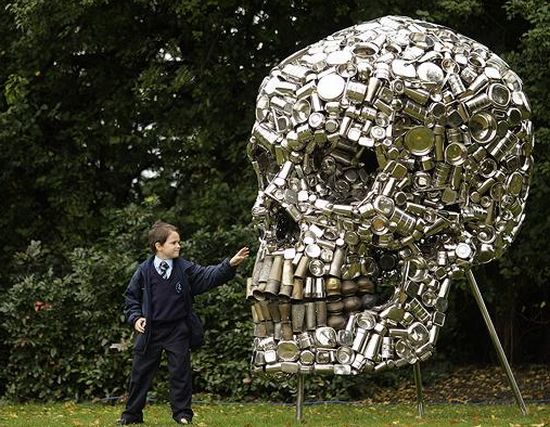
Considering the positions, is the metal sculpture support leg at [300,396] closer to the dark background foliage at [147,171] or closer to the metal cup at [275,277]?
the metal cup at [275,277]

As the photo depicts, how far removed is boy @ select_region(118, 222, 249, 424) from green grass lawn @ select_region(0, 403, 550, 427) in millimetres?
358

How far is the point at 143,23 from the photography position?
658 inches

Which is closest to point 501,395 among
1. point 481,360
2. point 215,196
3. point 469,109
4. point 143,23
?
point 481,360

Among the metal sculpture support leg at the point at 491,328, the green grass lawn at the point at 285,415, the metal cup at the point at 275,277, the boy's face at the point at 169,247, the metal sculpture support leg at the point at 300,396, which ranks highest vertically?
the boy's face at the point at 169,247

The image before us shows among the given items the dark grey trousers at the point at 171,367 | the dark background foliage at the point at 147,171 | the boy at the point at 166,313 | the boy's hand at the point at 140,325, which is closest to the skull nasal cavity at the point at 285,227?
the boy at the point at 166,313

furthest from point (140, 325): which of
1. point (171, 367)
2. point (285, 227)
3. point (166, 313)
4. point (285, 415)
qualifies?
point (285, 415)

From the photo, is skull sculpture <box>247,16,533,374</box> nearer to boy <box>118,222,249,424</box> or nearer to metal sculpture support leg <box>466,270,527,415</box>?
metal sculpture support leg <box>466,270,527,415</box>

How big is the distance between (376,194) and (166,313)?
1.79 m

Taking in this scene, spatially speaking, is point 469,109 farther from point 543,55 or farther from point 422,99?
point 543,55

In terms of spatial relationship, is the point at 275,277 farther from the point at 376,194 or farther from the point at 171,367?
the point at 171,367

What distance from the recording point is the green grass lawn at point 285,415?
9.82 m

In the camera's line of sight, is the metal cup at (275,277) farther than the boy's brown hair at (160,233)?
No

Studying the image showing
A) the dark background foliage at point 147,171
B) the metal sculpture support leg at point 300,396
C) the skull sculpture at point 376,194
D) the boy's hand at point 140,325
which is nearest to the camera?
the skull sculpture at point 376,194

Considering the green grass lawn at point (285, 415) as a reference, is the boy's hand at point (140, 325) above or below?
above
